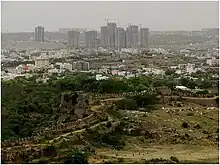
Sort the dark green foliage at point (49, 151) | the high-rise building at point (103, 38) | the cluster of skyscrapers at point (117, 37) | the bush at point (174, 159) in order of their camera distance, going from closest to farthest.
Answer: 1. the bush at point (174, 159)
2. the dark green foliage at point (49, 151)
3. the cluster of skyscrapers at point (117, 37)
4. the high-rise building at point (103, 38)

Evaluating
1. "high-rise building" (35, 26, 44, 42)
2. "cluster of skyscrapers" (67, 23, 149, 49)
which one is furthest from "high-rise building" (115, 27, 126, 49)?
"high-rise building" (35, 26, 44, 42)

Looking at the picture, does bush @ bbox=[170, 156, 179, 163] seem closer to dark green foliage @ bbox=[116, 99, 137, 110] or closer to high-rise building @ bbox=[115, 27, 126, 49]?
dark green foliage @ bbox=[116, 99, 137, 110]

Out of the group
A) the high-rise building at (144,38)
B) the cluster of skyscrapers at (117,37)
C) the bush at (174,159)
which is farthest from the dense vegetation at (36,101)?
the high-rise building at (144,38)

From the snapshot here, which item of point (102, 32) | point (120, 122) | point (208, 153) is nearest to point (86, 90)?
point (120, 122)

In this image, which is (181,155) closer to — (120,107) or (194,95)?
(120,107)

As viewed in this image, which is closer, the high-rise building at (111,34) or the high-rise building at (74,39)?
the high-rise building at (111,34)

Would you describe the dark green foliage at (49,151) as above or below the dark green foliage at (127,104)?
above

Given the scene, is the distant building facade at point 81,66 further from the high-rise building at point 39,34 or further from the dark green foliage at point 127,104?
the high-rise building at point 39,34

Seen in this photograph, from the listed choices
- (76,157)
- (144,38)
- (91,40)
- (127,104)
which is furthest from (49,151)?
(144,38)
